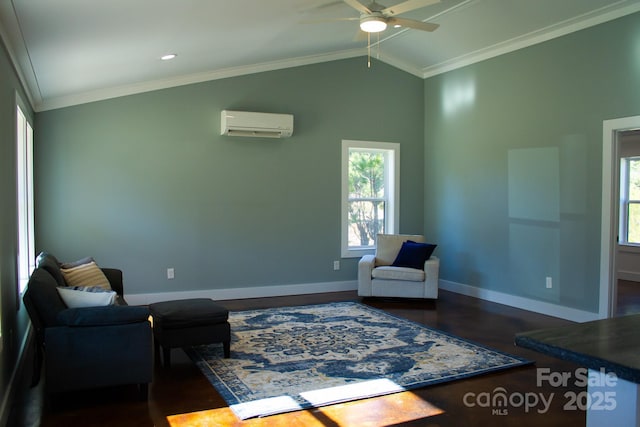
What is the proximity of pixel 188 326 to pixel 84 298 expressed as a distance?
2.81ft

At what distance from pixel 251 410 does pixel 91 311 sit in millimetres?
1192

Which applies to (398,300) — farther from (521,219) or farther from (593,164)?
(593,164)

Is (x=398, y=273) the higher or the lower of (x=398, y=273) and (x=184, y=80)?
the lower

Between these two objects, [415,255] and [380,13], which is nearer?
[380,13]

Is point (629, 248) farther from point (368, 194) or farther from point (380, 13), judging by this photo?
point (380, 13)

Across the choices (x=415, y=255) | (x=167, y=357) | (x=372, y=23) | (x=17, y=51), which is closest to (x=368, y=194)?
(x=415, y=255)

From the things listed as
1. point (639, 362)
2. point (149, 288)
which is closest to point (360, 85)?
point (149, 288)

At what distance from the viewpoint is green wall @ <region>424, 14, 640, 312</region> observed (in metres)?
5.34

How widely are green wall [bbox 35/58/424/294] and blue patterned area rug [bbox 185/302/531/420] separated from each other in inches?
54.9

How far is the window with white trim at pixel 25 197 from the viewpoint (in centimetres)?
467

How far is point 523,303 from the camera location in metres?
6.20

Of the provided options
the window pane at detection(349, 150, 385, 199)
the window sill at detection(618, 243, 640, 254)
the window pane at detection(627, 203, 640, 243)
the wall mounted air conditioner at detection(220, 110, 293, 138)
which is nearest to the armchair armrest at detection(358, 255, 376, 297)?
the window pane at detection(349, 150, 385, 199)

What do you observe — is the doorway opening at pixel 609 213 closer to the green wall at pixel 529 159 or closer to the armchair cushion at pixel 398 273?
the green wall at pixel 529 159

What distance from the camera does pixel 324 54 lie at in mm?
6965
